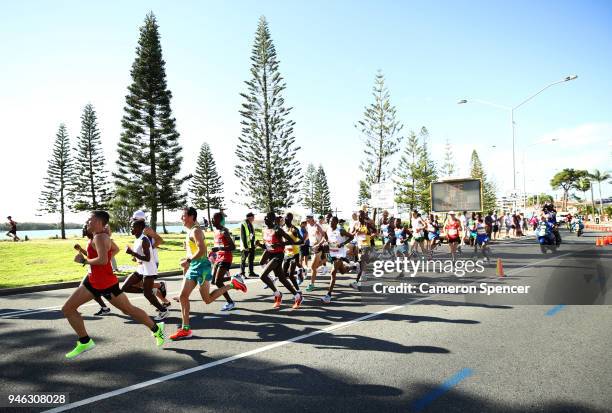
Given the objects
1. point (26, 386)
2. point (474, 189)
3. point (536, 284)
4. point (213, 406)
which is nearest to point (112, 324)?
point (26, 386)

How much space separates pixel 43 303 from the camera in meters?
9.27

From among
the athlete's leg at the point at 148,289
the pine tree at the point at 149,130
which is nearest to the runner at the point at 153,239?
the athlete's leg at the point at 148,289

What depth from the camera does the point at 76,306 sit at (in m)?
5.02

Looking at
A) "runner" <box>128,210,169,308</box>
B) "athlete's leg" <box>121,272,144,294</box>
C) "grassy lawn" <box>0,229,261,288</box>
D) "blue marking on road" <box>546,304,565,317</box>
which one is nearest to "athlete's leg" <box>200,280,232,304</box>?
"runner" <box>128,210,169,308</box>

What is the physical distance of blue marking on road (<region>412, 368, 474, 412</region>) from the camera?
11.8ft

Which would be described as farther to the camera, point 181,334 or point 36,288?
point 36,288

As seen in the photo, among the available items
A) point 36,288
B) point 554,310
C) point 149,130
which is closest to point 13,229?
point 149,130

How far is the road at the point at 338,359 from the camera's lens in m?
3.74

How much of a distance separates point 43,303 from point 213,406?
7.85 m

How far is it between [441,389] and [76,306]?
4.52 meters

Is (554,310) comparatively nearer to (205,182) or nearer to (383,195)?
(383,195)

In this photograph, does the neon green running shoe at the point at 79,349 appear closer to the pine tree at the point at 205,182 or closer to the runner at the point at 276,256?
the runner at the point at 276,256

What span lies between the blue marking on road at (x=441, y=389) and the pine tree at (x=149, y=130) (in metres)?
37.7

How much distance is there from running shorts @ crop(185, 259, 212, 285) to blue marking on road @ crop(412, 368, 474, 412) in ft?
13.0
